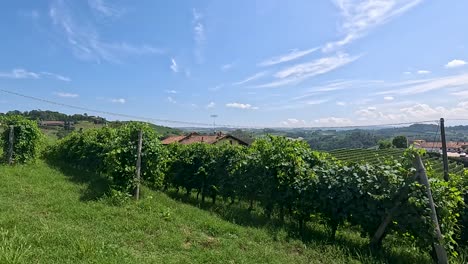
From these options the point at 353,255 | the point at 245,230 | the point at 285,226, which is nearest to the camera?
the point at 353,255

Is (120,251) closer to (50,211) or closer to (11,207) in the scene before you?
(50,211)

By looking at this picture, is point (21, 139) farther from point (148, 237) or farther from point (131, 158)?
point (148, 237)

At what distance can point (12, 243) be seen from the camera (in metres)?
4.28

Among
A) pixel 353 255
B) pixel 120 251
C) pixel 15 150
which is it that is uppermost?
pixel 15 150

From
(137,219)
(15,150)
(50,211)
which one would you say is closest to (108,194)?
(50,211)

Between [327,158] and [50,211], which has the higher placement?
[327,158]

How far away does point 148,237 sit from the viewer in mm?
5523

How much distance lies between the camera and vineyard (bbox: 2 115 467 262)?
209 inches

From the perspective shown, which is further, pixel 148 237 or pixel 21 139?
pixel 21 139

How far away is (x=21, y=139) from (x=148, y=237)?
10221mm

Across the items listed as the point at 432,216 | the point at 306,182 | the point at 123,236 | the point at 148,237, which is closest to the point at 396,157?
the point at 306,182

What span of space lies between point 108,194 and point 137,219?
6.91ft

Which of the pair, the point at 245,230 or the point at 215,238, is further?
the point at 245,230

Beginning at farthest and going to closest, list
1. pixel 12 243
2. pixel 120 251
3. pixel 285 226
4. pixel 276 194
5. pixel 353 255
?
pixel 276 194 < pixel 285 226 < pixel 353 255 < pixel 120 251 < pixel 12 243
